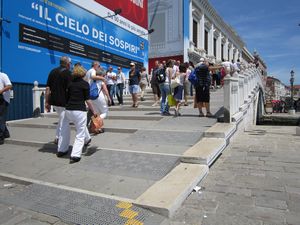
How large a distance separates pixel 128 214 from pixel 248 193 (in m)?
1.71

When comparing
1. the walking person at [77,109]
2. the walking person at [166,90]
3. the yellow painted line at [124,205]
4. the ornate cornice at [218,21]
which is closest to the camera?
the yellow painted line at [124,205]

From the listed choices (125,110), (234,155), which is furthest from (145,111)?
(234,155)

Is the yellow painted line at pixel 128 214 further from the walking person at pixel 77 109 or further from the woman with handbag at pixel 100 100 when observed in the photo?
the woman with handbag at pixel 100 100

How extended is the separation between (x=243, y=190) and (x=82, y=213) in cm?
222

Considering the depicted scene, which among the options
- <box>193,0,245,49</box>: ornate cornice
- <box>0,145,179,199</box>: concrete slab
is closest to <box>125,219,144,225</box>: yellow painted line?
<box>0,145,179,199</box>: concrete slab

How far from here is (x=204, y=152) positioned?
17.5 feet

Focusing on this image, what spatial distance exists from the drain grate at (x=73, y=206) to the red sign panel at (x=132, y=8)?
535 inches

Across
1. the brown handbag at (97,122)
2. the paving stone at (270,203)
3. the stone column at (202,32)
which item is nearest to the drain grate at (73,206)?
the paving stone at (270,203)

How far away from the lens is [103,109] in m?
7.12

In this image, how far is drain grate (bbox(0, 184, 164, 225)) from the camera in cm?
348

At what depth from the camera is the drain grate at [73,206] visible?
3.48 m

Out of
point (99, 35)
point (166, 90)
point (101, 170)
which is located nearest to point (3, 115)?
point (101, 170)

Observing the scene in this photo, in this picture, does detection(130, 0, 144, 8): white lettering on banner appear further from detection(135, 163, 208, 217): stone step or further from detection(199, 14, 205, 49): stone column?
detection(135, 163, 208, 217): stone step

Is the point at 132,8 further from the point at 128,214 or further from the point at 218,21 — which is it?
the point at 128,214
